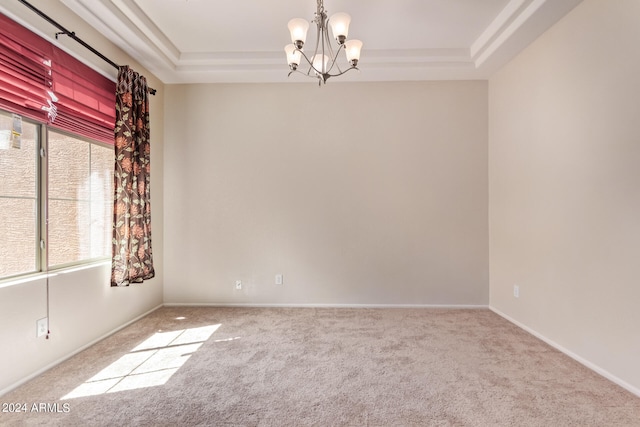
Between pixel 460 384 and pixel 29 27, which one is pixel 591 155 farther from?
pixel 29 27

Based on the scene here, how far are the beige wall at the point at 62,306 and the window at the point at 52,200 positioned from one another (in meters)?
0.18

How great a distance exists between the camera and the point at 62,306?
2.37m

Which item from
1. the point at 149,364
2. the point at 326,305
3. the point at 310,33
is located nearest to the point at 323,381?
the point at 149,364

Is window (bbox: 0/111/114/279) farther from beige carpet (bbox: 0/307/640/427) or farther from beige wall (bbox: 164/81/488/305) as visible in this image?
beige wall (bbox: 164/81/488/305)

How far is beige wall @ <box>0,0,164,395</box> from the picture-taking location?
198 centimetres

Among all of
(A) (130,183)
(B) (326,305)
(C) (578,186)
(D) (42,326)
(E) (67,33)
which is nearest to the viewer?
(D) (42,326)

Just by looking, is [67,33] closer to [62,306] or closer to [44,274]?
[44,274]

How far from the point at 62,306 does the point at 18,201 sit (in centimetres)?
85

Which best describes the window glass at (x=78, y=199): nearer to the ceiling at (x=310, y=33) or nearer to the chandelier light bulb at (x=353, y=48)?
the ceiling at (x=310, y=33)

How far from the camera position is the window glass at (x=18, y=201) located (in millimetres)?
1993

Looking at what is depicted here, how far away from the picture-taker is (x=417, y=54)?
333 cm

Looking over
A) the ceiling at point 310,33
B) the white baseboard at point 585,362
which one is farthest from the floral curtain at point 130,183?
the white baseboard at point 585,362

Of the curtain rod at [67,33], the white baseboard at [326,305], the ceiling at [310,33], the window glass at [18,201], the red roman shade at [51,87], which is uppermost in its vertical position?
the ceiling at [310,33]

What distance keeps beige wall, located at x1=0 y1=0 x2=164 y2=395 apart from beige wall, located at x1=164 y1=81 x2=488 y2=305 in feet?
2.73
